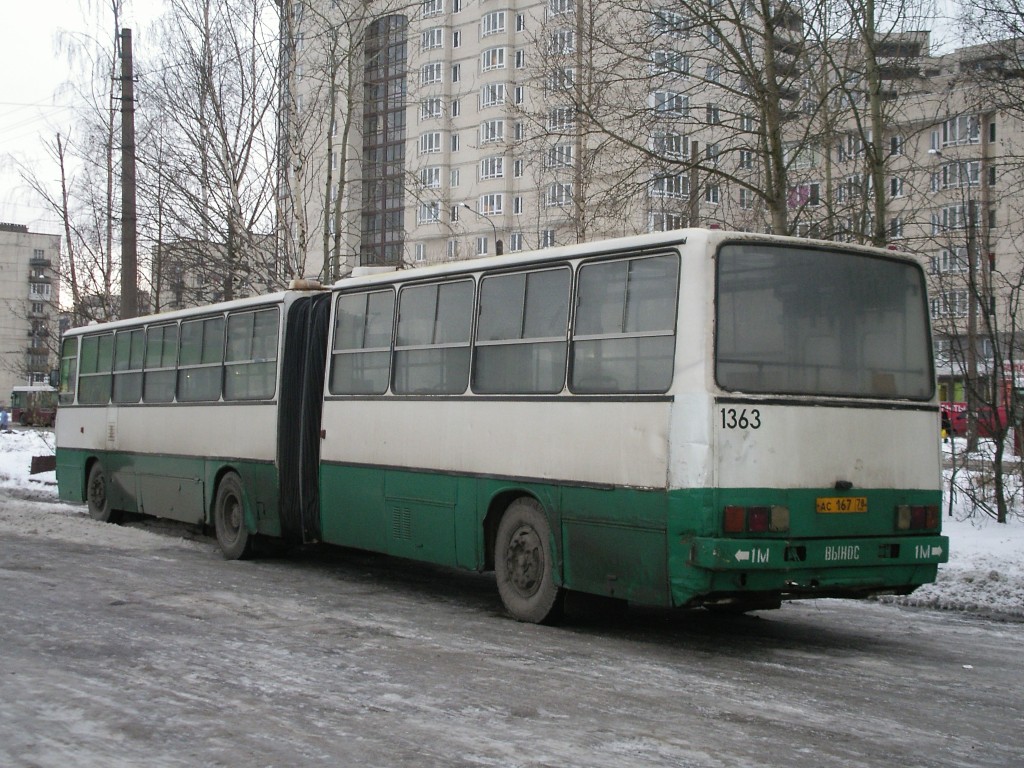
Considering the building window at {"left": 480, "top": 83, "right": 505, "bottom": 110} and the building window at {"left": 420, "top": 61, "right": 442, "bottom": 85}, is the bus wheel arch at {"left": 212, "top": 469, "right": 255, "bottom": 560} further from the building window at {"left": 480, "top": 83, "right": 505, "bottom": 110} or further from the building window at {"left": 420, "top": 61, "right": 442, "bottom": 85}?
the building window at {"left": 420, "top": 61, "right": 442, "bottom": 85}

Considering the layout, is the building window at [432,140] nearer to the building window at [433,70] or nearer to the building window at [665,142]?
the building window at [433,70]

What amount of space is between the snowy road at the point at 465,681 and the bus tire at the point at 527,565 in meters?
0.21

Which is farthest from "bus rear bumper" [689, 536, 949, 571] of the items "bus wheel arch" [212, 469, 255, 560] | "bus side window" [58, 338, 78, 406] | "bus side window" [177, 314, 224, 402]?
"bus side window" [58, 338, 78, 406]

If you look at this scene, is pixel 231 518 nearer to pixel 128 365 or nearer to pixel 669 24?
pixel 128 365

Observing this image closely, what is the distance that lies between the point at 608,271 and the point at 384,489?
3.58 meters

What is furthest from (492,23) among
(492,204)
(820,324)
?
(820,324)

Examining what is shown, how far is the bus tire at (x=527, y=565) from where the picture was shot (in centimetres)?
994

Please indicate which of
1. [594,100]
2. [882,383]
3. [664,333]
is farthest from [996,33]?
[664,333]

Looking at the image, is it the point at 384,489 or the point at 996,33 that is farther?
the point at 996,33

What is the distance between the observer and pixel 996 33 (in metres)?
16.7

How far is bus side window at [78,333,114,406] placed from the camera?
1903 cm

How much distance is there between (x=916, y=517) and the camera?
949 cm

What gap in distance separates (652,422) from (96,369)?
42.1 ft

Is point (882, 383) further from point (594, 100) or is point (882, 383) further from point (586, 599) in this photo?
point (594, 100)
